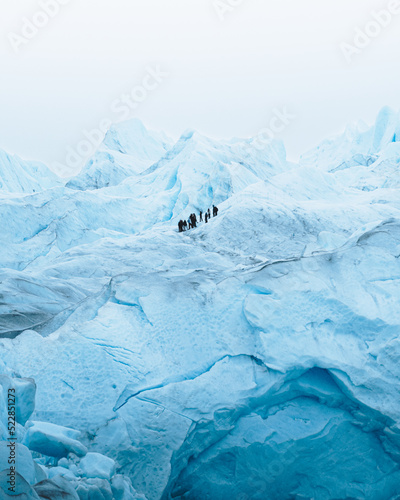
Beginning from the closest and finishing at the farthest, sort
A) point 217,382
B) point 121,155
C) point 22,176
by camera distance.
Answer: point 217,382 < point 121,155 < point 22,176

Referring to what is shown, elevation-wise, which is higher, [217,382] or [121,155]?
[217,382]

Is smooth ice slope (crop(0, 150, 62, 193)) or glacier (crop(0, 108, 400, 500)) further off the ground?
glacier (crop(0, 108, 400, 500))

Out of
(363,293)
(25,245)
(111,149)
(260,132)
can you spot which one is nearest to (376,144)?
(260,132)

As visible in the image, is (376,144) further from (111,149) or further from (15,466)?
(15,466)

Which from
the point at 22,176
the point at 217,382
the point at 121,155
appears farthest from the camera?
the point at 22,176

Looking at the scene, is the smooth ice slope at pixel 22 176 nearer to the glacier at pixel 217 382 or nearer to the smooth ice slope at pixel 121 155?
the smooth ice slope at pixel 121 155

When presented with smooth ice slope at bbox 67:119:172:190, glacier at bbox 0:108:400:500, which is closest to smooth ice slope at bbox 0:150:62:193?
smooth ice slope at bbox 67:119:172:190

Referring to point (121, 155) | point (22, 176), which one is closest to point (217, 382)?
point (121, 155)

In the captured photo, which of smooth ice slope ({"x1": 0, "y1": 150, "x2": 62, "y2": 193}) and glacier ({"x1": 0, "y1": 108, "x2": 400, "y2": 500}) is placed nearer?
glacier ({"x1": 0, "y1": 108, "x2": 400, "y2": 500})

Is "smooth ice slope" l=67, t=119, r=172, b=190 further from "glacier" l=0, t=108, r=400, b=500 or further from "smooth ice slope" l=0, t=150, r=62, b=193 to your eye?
"glacier" l=0, t=108, r=400, b=500

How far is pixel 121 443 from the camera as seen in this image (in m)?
4.29

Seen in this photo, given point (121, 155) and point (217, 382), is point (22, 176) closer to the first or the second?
point (121, 155)

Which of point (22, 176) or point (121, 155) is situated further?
point (22, 176)

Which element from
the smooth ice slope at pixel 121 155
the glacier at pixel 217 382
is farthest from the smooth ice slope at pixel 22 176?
the glacier at pixel 217 382
